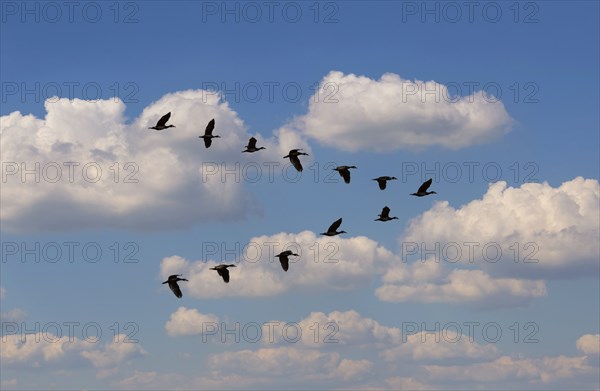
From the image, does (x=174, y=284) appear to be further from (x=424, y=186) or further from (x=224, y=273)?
(x=424, y=186)

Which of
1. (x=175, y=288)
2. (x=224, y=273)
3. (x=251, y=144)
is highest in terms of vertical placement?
(x=251, y=144)

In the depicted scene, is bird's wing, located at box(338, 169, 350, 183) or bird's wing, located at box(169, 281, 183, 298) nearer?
bird's wing, located at box(169, 281, 183, 298)

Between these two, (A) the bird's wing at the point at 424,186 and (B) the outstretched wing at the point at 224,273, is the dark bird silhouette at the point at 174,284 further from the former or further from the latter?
(A) the bird's wing at the point at 424,186

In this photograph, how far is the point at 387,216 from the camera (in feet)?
413

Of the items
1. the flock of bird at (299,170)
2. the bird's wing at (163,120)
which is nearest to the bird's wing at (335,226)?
the flock of bird at (299,170)

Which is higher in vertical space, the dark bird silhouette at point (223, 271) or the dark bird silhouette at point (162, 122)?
the dark bird silhouette at point (162, 122)

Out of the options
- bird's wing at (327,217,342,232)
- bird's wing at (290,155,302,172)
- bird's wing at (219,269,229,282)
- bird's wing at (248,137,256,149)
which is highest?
bird's wing at (248,137,256,149)

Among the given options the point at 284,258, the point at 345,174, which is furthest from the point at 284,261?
the point at 345,174

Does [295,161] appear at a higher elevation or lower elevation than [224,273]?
higher

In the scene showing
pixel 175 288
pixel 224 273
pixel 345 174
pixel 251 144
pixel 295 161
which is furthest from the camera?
pixel 251 144

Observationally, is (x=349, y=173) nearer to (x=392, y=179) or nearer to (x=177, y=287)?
(x=392, y=179)

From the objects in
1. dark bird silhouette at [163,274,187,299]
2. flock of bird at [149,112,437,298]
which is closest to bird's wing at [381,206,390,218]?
flock of bird at [149,112,437,298]

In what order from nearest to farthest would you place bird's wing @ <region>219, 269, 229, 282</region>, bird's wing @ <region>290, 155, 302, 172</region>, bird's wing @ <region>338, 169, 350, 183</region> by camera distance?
bird's wing @ <region>219, 269, 229, 282</region> → bird's wing @ <region>290, 155, 302, 172</region> → bird's wing @ <region>338, 169, 350, 183</region>

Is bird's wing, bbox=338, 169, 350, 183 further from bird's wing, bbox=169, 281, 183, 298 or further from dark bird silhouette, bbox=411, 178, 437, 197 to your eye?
bird's wing, bbox=169, 281, 183, 298
